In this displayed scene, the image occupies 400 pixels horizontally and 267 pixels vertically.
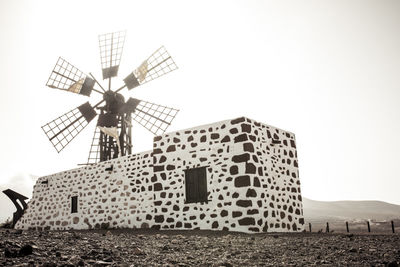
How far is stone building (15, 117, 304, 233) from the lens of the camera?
9492mm

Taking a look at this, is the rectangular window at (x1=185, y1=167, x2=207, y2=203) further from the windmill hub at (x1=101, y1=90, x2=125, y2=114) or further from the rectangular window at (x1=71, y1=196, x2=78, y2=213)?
the windmill hub at (x1=101, y1=90, x2=125, y2=114)

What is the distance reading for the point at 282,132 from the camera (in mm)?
11516

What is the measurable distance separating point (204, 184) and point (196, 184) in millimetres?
292

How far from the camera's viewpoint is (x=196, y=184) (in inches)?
407

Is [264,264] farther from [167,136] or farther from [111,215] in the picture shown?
[111,215]

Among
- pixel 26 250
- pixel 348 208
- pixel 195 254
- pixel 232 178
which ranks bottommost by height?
pixel 348 208

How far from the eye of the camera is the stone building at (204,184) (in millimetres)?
9492

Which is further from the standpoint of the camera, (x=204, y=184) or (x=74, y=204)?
(x=74, y=204)

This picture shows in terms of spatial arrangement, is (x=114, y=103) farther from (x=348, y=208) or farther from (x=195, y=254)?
(x=348, y=208)

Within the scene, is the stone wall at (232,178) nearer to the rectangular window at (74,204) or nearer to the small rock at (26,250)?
the rectangular window at (74,204)

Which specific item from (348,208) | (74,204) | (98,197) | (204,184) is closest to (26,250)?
(204,184)

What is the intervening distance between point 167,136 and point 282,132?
379cm

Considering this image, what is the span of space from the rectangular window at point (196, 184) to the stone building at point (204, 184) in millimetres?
29

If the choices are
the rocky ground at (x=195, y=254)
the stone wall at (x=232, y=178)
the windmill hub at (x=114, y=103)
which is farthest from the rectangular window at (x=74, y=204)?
the rocky ground at (x=195, y=254)
